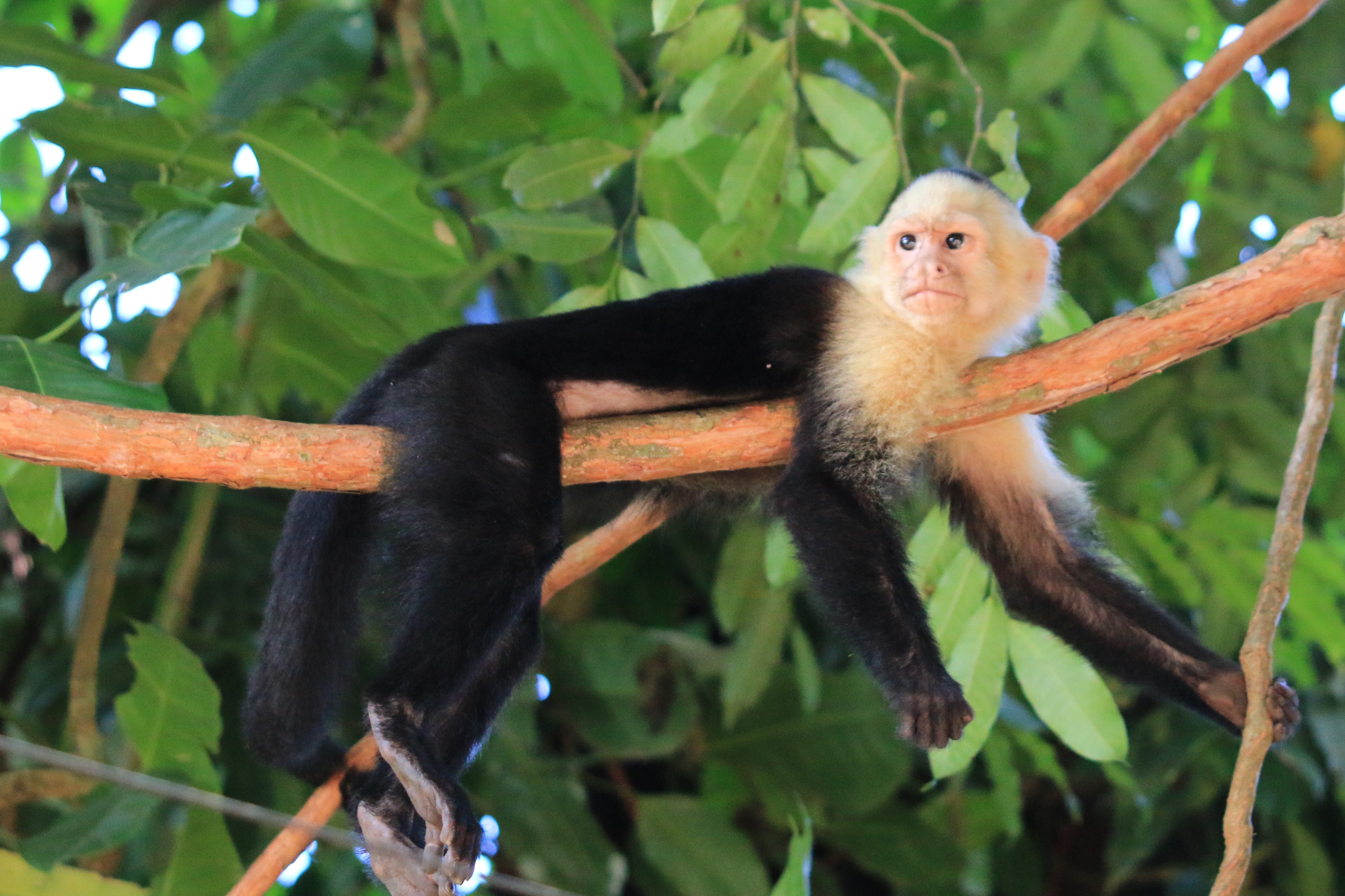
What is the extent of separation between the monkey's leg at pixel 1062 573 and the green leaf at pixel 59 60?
1922 mm

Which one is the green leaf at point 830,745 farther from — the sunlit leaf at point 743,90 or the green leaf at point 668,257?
the sunlit leaf at point 743,90

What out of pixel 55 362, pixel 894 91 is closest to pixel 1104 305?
pixel 894 91

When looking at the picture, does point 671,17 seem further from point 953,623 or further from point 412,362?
point 953,623

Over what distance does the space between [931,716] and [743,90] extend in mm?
1293

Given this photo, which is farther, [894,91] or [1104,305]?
[1104,305]

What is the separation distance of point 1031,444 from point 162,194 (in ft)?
5.95

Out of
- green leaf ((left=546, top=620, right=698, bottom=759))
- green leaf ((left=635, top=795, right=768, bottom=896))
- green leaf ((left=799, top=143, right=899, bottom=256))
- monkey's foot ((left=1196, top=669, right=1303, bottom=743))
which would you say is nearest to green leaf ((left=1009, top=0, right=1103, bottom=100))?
green leaf ((left=799, top=143, right=899, bottom=256))

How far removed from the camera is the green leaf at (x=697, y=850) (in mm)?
3473

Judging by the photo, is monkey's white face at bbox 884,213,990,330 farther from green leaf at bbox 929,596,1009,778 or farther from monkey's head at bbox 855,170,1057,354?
green leaf at bbox 929,596,1009,778

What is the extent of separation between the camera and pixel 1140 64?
2781 millimetres

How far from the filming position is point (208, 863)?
2477 millimetres

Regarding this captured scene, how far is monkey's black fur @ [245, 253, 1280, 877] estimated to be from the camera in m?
2.04

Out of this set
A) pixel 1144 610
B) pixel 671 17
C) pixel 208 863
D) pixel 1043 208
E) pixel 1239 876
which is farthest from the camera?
pixel 1043 208

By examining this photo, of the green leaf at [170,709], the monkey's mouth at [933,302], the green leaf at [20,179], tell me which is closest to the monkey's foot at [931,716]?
the monkey's mouth at [933,302]
